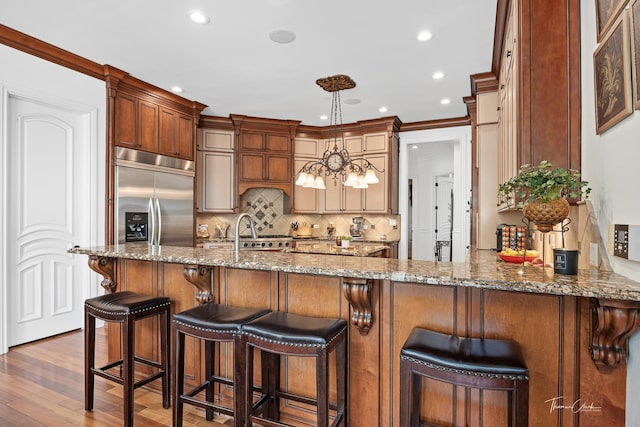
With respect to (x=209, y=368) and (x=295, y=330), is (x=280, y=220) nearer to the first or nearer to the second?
(x=209, y=368)

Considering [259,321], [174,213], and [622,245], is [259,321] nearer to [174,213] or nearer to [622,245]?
[622,245]

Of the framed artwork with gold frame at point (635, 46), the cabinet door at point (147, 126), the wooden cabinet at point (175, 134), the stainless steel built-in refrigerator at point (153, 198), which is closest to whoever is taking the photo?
the framed artwork with gold frame at point (635, 46)

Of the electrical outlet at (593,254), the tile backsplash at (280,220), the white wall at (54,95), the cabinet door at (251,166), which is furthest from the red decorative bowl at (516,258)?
the cabinet door at (251,166)

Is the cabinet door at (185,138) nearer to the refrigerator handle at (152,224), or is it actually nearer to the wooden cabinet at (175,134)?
the wooden cabinet at (175,134)

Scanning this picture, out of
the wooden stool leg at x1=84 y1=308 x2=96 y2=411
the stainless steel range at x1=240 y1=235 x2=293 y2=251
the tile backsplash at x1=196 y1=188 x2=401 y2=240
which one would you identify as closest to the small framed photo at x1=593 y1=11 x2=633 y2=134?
the wooden stool leg at x1=84 y1=308 x2=96 y2=411

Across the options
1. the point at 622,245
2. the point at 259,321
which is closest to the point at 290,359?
the point at 259,321

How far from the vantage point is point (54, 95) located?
11.8 feet

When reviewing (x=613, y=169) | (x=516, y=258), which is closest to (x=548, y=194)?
(x=613, y=169)

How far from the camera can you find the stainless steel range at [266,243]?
5605mm

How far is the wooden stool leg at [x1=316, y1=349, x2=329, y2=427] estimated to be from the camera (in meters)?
1.51

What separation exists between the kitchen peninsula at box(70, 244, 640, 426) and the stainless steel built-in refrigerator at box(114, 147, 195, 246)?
2.28 m

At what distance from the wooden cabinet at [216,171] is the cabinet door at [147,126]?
117 centimetres

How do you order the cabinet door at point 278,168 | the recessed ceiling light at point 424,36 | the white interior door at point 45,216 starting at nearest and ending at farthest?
1. the recessed ceiling light at point 424,36
2. the white interior door at point 45,216
3. the cabinet door at point 278,168

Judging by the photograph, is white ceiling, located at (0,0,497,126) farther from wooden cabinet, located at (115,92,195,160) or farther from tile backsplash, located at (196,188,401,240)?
tile backsplash, located at (196,188,401,240)
